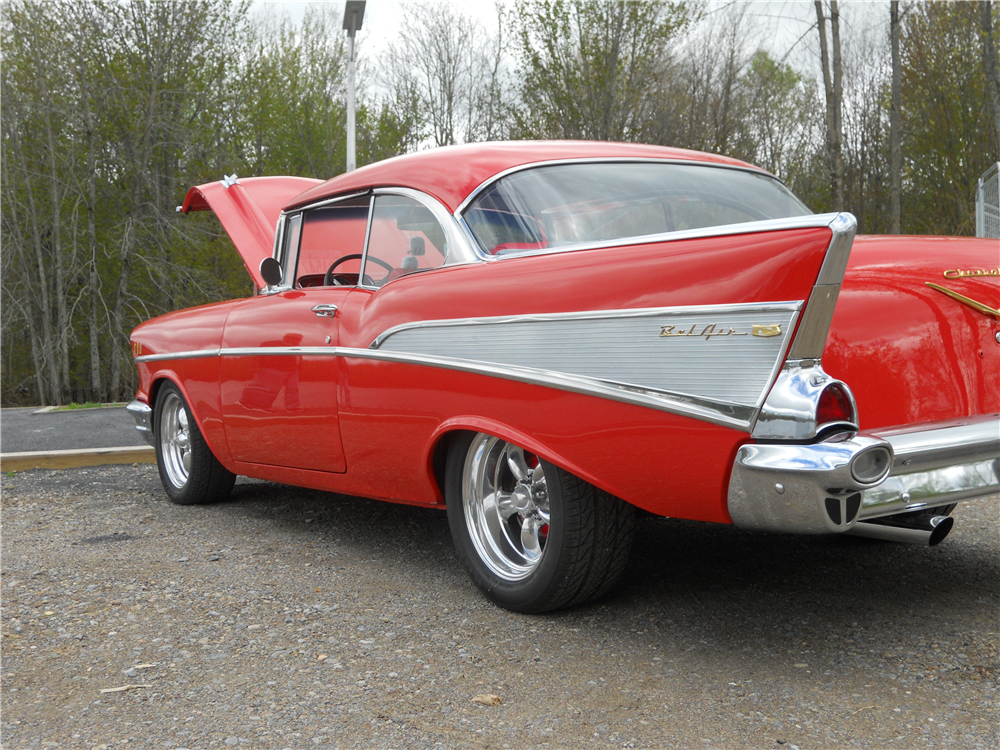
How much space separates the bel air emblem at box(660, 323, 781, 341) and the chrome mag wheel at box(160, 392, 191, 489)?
3598mm

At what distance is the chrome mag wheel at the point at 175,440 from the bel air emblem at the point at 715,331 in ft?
11.8

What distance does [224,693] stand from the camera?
2535 millimetres

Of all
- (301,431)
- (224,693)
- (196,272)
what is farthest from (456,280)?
(196,272)

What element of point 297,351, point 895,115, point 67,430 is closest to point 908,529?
point 297,351

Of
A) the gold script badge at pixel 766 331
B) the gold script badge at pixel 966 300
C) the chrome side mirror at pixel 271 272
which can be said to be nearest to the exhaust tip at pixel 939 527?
the gold script badge at pixel 966 300

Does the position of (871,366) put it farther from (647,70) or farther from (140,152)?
(140,152)

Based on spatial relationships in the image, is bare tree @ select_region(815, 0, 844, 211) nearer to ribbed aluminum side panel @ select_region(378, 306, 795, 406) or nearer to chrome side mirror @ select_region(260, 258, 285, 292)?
chrome side mirror @ select_region(260, 258, 285, 292)

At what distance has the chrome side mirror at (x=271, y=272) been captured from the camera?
4.49m

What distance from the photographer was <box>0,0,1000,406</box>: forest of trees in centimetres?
1805

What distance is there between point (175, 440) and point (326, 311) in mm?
2071

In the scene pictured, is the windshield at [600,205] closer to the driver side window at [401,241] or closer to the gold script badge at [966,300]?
the driver side window at [401,241]

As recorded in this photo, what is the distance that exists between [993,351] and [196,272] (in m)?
17.9

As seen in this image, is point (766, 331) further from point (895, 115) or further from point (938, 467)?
point (895, 115)

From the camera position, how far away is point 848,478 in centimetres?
224
